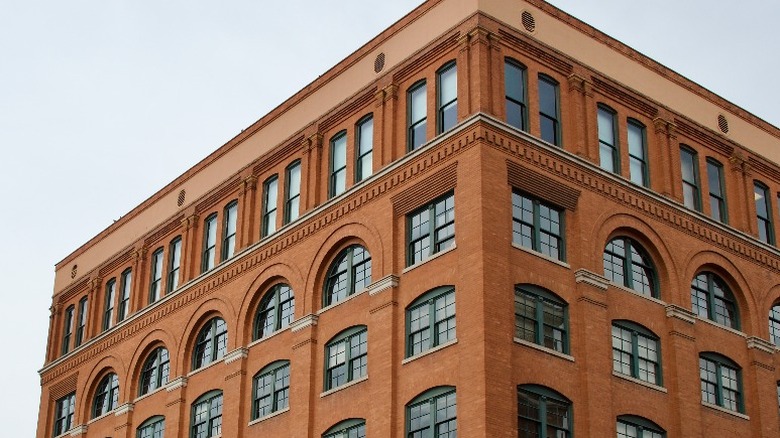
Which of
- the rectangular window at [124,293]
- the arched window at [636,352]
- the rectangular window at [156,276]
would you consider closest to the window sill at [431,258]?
the arched window at [636,352]

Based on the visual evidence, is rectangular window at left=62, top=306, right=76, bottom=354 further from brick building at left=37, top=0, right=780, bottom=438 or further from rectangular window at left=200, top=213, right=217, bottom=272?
rectangular window at left=200, top=213, right=217, bottom=272

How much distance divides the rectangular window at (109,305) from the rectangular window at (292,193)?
1399 cm

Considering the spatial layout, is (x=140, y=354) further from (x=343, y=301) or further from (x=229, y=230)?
(x=343, y=301)

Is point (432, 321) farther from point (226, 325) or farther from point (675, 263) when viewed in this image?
point (226, 325)

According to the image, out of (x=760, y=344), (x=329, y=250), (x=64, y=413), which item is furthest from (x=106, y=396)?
(x=760, y=344)

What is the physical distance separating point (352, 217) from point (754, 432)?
15249 mm

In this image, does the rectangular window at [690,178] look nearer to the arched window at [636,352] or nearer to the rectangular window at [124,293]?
the arched window at [636,352]

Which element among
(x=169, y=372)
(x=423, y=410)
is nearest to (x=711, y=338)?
(x=423, y=410)

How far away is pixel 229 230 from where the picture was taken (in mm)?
53188

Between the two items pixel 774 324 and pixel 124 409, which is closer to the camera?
pixel 774 324

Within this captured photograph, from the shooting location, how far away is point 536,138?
41.8 metres

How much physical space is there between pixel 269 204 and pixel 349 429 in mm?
11780

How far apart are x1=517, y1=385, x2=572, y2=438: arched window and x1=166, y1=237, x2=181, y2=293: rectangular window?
69.9 feet

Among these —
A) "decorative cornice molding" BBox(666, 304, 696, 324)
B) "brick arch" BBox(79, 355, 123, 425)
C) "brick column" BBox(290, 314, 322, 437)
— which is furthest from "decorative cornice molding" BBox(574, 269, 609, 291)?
"brick arch" BBox(79, 355, 123, 425)
